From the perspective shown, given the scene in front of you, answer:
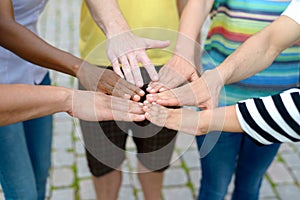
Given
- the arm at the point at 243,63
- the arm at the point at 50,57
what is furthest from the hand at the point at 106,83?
the arm at the point at 243,63

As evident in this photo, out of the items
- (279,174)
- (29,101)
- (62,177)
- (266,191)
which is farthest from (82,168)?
(29,101)

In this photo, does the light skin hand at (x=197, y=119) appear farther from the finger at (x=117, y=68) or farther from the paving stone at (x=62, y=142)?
the paving stone at (x=62, y=142)

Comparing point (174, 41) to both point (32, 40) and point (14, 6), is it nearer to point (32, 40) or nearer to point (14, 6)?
point (32, 40)

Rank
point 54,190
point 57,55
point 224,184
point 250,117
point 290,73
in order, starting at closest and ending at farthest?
1. point 250,117
2. point 57,55
3. point 290,73
4. point 224,184
5. point 54,190

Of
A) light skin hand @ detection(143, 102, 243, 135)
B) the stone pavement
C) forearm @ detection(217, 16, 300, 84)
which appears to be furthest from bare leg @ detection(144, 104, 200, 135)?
the stone pavement

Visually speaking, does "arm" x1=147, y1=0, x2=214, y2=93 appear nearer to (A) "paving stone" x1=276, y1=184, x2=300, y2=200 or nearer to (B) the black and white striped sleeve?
(B) the black and white striped sleeve

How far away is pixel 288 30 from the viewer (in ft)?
5.13

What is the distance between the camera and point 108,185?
227cm

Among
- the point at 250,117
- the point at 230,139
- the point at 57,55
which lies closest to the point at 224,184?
the point at 230,139

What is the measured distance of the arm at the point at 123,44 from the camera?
4.79 ft

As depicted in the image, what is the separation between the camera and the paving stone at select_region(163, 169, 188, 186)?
279 centimetres

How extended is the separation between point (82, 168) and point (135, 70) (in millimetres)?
1562

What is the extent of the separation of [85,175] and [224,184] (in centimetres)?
106

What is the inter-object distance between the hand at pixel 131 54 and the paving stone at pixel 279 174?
1.66 m
